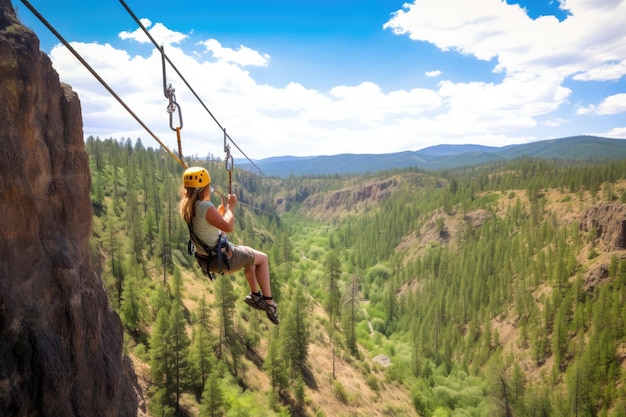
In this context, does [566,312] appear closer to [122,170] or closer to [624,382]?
[624,382]

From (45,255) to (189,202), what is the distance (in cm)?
891

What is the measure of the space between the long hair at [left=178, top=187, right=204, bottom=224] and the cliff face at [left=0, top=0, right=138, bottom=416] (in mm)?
7414

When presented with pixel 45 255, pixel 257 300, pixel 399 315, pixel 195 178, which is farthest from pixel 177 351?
pixel 399 315

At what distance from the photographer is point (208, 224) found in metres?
6.98

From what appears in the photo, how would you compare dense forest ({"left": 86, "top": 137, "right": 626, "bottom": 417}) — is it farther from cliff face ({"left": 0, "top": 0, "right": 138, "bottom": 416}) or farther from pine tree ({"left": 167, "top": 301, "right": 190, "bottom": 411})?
cliff face ({"left": 0, "top": 0, "right": 138, "bottom": 416})

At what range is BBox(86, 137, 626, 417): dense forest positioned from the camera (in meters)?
39.4

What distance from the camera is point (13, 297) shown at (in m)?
10.8

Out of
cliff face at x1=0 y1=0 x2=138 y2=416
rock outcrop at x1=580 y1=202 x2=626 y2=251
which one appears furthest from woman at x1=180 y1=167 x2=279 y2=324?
rock outcrop at x1=580 y1=202 x2=626 y2=251

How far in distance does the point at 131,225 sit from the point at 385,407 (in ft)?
166

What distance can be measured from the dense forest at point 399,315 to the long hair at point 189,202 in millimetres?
6239

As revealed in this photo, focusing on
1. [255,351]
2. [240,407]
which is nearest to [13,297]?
[240,407]

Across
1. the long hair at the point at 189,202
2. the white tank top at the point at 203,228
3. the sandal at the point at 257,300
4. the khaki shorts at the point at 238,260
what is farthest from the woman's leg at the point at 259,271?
the long hair at the point at 189,202

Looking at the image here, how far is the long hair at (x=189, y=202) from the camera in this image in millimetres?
6812

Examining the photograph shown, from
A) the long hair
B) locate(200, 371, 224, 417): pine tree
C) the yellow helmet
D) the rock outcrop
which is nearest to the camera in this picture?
the yellow helmet
